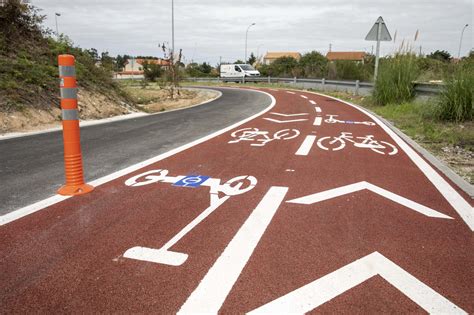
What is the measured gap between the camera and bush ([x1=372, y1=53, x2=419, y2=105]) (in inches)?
527

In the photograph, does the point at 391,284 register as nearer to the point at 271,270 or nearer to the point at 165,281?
the point at 271,270

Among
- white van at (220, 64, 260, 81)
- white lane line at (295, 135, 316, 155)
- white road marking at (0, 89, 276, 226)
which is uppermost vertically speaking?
white van at (220, 64, 260, 81)

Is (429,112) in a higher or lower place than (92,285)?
higher

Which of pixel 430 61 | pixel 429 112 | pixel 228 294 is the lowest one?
pixel 228 294

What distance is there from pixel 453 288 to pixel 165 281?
202 cm

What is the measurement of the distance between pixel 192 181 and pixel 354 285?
9.11ft

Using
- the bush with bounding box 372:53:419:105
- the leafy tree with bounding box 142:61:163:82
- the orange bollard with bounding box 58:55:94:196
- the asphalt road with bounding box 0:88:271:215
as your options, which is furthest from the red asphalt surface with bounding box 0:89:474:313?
the leafy tree with bounding box 142:61:163:82

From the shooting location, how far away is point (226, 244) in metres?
3.18

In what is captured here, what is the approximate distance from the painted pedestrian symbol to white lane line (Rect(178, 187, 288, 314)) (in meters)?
0.33

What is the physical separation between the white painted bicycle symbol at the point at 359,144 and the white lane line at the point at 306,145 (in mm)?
184

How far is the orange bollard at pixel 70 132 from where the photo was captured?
434 cm

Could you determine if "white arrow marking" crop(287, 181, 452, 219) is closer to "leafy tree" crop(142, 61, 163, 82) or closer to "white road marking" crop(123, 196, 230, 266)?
"white road marking" crop(123, 196, 230, 266)

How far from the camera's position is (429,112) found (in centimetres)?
997

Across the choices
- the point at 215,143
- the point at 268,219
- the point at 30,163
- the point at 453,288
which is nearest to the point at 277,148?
the point at 215,143
